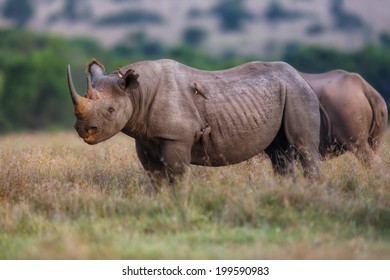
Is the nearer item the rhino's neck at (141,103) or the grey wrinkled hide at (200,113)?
the grey wrinkled hide at (200,113)

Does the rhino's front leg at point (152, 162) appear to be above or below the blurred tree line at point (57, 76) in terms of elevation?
above

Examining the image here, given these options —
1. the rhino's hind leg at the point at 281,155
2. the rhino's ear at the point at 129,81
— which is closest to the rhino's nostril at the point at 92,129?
the rhino's ear at the point at 129,81

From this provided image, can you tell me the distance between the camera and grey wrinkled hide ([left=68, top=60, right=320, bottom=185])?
945cm

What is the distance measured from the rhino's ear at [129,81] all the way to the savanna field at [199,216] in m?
1.01

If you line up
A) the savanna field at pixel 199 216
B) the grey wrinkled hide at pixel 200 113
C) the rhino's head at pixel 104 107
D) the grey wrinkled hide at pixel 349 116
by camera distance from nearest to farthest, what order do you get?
the savanna field at pixel 199 216, the rhino's head at pixel 104 107, the grey wrinkled hide at pixel 200 113, the grey wrinkled hide at pixel 349 116

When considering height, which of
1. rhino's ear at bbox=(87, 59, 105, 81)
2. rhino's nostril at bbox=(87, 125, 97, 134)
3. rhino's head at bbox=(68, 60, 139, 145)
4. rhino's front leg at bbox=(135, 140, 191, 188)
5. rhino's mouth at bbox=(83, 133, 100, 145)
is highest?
rhino's ear at bbox=(87, 59, 105, 81)

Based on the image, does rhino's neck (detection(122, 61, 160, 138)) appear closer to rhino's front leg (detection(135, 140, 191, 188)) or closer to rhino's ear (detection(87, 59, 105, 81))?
rhino's front leg (detection(135, 140, 191, 188))

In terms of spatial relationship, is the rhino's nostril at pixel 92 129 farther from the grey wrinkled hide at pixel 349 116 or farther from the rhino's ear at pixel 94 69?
the grey wrinkled hide at pixel 349 116

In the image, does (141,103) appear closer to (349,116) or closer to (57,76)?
(349,116)

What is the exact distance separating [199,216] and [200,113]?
1846mm

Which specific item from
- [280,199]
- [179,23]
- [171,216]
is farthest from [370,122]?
[179,23]

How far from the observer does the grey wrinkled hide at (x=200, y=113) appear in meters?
9.45

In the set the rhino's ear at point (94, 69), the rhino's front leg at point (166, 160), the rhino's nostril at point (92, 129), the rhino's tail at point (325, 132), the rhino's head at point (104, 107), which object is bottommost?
the rhino's tail at point (325, 132)

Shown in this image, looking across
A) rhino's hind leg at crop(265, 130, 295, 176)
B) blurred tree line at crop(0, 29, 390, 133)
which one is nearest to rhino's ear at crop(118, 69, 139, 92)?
rhino's hind leg at crop(265, 130, 295, 176)
